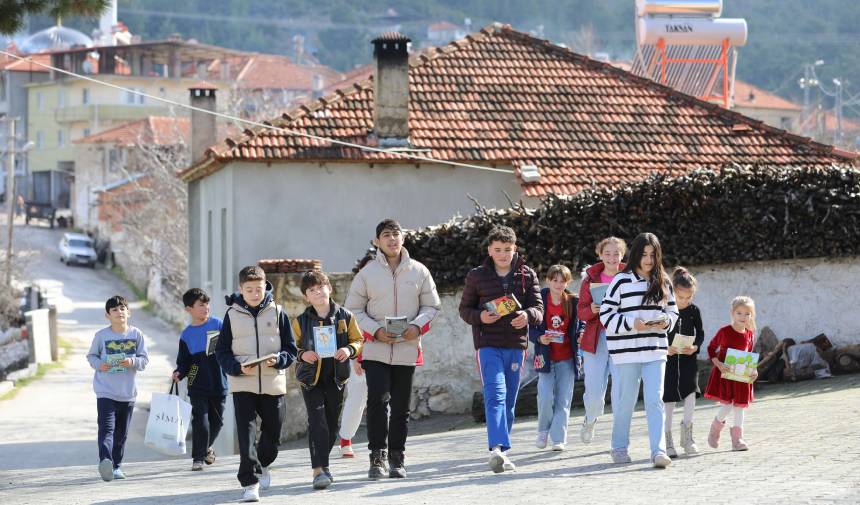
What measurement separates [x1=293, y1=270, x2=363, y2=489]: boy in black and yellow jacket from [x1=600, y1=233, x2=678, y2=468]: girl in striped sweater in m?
1.94

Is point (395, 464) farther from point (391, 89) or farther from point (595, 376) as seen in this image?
point (391, 89)

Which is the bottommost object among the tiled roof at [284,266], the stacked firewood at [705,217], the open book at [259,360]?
the open book at [259,360]

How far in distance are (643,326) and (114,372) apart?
200 inches

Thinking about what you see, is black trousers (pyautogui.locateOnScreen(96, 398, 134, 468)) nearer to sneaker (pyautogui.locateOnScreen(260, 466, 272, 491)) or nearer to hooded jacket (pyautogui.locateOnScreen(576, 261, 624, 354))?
sneaker (pyautogui.locateOnScreen(260, 466, 272, 491))

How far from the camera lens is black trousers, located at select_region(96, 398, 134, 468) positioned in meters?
13.8

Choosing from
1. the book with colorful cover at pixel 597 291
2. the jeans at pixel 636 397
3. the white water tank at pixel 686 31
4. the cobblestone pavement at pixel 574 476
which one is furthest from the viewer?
the white water tank at pixel 686 31

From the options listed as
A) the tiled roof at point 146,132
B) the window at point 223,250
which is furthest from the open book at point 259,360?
the tiled roof at point 146,132

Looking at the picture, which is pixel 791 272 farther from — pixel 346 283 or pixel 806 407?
pixel 346 283

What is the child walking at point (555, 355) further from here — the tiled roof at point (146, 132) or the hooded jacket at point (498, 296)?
the tiled roof at point (146, 132)

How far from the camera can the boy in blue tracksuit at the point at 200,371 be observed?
14344mm

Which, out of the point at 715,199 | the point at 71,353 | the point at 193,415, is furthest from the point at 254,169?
the point at 71,353

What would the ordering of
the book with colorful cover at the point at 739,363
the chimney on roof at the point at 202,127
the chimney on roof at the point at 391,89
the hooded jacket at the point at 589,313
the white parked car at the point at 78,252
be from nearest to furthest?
the book with colorful cover at the point at 739,363 < the hooded jacket at the point at 589,313 < the chimney on roof at the point at 391,89 < the chimney on roof at the point at 202,127 < the white parked car at the point at 78,252

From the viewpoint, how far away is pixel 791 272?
64.1 feet

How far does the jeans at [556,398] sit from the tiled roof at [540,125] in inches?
484
